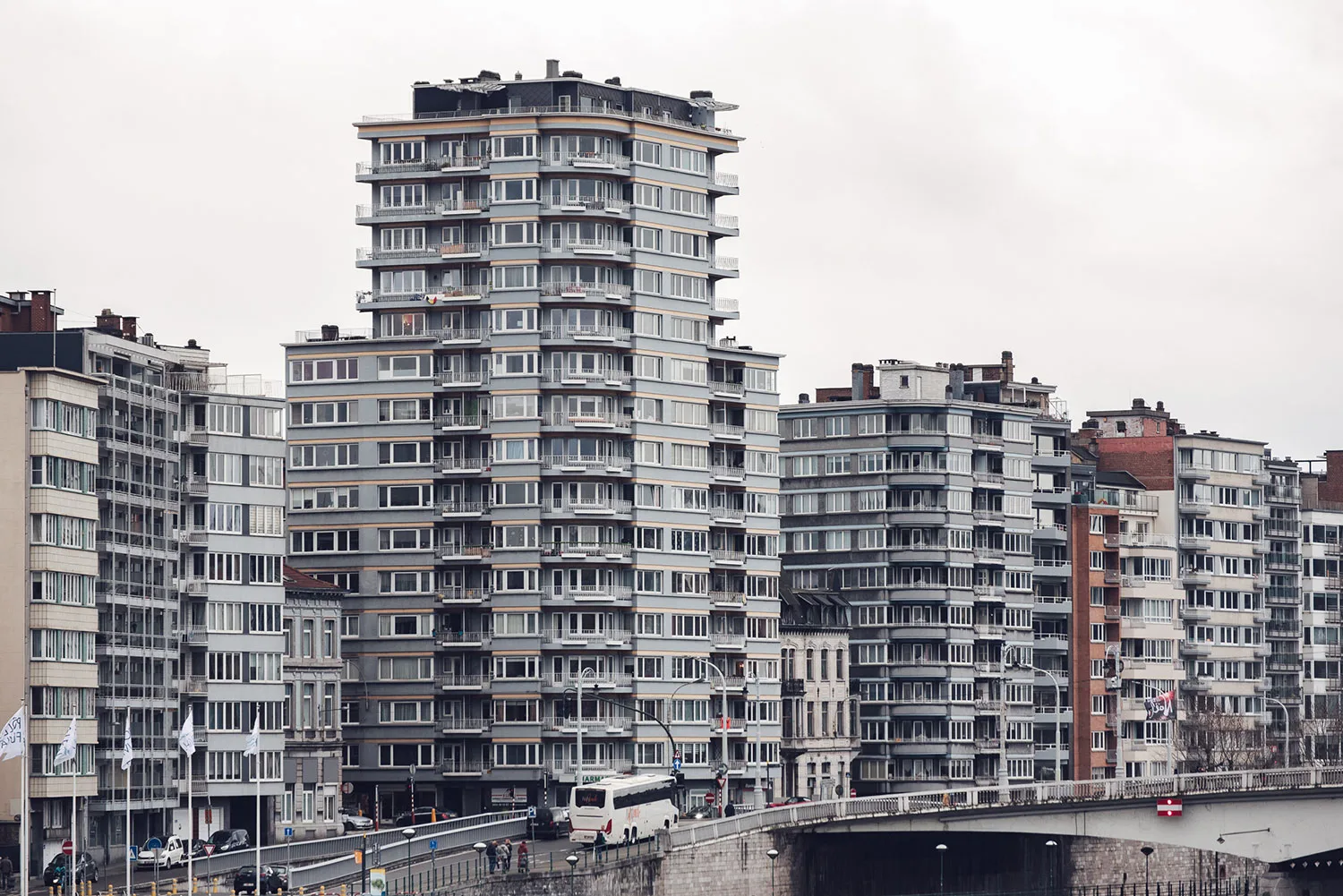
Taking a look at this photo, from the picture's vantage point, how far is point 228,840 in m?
177

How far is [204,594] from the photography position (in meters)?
185

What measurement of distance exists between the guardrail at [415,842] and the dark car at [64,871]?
27.8ft

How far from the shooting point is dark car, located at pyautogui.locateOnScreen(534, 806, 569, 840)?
18112 centimetres

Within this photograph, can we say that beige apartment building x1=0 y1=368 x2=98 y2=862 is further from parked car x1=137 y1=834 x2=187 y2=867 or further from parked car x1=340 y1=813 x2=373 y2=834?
parked car x1=340 y1=813 x2=373 y2=834

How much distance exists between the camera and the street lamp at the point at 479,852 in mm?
160750

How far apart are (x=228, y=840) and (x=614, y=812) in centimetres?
2310

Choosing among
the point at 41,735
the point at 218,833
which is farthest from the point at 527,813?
the point at 41,735

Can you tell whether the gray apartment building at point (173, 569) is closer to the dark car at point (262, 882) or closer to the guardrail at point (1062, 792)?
the dark car at point (262, 882)

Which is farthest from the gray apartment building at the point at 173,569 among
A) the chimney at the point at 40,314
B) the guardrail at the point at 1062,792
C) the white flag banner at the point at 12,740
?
the guardrail at the point at 1062,792

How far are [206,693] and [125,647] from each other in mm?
9227

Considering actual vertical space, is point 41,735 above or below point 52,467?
below

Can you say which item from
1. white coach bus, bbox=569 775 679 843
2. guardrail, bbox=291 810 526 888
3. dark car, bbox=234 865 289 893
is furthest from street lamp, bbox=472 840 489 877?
dark car, bbox=234 865 289 893

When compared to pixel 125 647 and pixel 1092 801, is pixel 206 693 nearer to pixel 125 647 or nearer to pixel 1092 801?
pixel 125 647

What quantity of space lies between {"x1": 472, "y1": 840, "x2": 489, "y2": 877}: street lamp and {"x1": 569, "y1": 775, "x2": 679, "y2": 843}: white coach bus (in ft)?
17.5
